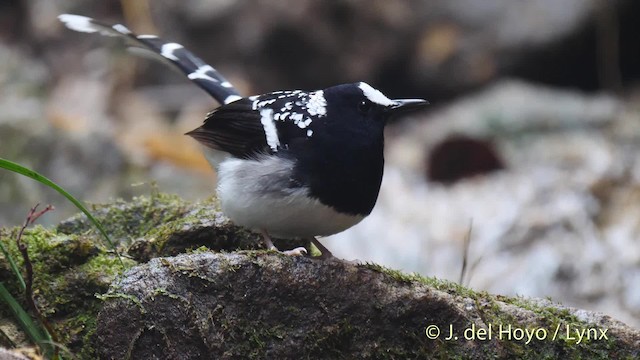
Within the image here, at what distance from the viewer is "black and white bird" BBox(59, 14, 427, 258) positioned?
3.56 m

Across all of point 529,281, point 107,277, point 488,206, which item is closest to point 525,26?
point 488,206

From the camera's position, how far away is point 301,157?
12.0 feet

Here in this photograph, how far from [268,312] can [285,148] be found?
2.22 feet

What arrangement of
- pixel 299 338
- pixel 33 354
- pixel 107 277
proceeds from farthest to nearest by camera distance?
pixel 107 277, pixel 299 338, pixel 33 354

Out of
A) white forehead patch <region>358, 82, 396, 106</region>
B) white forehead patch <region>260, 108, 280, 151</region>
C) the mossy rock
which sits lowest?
the mossy rock

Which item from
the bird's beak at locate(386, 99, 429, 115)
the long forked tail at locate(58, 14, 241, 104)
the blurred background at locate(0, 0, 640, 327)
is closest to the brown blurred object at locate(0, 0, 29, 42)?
the blurred background at locate(0, 0, 640, 327)

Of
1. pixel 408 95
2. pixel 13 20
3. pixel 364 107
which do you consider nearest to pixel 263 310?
pixel 364 107

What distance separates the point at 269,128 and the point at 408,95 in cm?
625

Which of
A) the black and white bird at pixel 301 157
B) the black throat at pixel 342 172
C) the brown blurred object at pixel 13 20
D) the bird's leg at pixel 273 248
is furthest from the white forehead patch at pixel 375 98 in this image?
the brown blurred object at pixel 13 20

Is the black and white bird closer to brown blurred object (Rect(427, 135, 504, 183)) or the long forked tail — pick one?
the long forked tail

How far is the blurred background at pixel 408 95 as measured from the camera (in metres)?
7.55

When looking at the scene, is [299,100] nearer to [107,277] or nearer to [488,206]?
[107,277]

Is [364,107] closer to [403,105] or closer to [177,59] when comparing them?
[403,105]

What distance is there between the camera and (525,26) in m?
9.90
